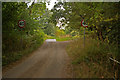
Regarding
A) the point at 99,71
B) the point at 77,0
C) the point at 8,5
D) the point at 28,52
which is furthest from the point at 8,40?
the point at 99,71

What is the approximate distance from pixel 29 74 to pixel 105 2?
4.78 metres

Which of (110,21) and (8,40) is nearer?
(110,21)

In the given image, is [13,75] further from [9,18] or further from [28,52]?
[28,52]

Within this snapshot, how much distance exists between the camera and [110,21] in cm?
546

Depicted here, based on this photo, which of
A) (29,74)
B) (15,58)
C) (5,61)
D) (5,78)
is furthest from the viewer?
(15,58)

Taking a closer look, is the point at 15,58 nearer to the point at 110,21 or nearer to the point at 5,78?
the point at 5,78

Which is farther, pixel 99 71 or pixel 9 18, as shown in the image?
pixel 9 18

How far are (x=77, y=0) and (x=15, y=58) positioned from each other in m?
6.28

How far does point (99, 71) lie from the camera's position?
567 cm

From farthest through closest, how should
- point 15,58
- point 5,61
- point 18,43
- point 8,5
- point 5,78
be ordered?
point 18,43 < point 15,58 < point 5,61 < point 8,5 < point 5,78

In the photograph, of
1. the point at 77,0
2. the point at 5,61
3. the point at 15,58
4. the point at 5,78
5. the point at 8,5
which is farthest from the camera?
the point at 77,0

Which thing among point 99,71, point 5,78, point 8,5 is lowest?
point 5,78

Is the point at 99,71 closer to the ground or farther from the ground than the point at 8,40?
closer to the ground

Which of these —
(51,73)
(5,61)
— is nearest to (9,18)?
(5,61)
